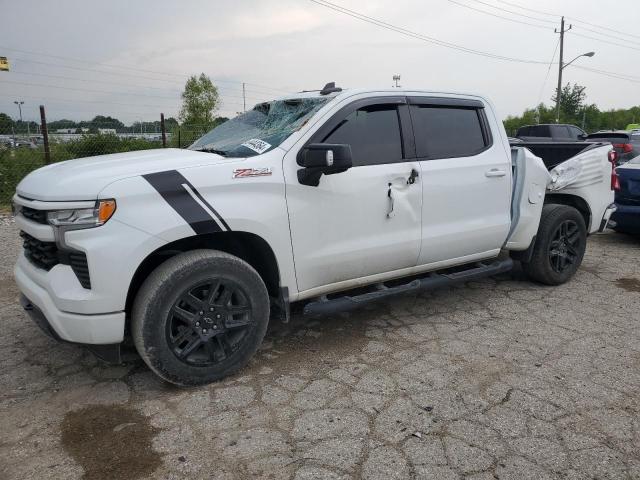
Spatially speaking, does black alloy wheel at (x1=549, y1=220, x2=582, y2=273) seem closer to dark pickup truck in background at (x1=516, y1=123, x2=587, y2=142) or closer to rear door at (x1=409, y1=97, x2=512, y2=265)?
rear door at (x1=409, y1=97, x2=512, y2=265)

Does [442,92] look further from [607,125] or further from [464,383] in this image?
[607,125]

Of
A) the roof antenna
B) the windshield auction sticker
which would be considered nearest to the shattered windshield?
the windshield auction sticker

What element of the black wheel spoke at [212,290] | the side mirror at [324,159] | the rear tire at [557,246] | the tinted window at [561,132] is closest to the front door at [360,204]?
the side mirror at [324,159]

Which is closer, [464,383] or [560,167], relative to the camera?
[464,383]

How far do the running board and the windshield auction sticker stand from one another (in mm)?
1060

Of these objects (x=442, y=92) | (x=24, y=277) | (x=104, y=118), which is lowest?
(x=24, y=277)

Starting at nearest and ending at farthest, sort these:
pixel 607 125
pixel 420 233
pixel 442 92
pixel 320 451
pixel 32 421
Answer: pixel 320 451
pixel 32 421
pixel 420 233
pixel 442 92
pixel 607 125

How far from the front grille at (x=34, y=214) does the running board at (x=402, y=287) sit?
5.36 ft

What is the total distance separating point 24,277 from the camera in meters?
3.05

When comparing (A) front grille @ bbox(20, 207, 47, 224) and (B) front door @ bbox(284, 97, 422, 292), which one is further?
(B) front door @ bbox(284, 97, 422, 292)

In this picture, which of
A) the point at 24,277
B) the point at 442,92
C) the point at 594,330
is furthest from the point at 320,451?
the point at 442,92

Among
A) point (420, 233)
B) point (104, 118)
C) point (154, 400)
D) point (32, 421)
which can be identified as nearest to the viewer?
point (32, 421)

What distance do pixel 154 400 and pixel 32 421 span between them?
62cm

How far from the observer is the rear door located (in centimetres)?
378
